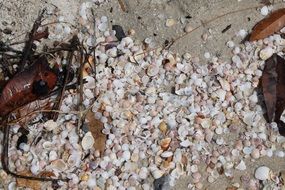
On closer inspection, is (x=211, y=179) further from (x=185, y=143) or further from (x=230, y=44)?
(x=230, y=44)

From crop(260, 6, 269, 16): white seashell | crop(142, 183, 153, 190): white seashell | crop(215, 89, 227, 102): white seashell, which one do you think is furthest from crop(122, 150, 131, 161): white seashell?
crop(260, 6, 269, 16): white seashell

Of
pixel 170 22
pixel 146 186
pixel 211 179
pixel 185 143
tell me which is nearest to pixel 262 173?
pixel 211 179

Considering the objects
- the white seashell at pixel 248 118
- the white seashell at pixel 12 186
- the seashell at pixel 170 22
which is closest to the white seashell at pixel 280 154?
the white seashell at pixel 248 118

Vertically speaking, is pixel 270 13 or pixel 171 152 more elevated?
pixel 270 13

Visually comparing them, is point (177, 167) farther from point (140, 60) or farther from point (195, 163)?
point (140, 60)

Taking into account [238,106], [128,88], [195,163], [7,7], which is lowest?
[195,163]

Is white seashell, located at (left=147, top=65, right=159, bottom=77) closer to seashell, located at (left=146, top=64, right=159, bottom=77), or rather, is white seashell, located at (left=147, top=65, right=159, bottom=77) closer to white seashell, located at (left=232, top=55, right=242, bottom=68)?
seashell, located at (left=146, top=64, right=159, bottom=77)

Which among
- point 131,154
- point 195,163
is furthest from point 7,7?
point 195,163
